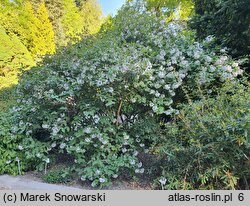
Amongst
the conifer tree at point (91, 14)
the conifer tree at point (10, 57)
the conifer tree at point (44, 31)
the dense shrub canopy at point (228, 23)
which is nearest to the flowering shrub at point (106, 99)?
the dense shrub canopy at point (228, 23)

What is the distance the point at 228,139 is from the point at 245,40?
2.46m

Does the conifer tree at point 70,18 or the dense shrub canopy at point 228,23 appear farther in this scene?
the conifer tree at point 70,18

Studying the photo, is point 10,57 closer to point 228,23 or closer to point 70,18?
point 228,23

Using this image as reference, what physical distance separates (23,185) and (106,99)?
131 cm

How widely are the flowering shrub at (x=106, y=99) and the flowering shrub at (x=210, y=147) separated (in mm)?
383

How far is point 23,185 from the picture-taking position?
274cm

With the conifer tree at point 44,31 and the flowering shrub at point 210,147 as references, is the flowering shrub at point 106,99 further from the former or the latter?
the conifer tree at point 44,31

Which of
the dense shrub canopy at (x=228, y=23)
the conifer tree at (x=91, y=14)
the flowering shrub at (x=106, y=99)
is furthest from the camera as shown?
the conifer tree at (x=91, y=14)

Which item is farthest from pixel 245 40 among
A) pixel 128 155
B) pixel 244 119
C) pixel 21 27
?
pixel 21 27

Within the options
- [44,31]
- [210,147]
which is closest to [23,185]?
[210,147]

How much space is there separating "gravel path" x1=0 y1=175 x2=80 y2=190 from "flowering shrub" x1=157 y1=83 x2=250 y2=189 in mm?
1147

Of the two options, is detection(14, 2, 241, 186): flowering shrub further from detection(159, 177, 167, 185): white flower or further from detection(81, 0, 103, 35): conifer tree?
detection(81, 0, 103, 35): conifer tree

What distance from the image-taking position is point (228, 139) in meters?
2.16

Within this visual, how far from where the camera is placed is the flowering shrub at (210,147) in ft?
7.06
